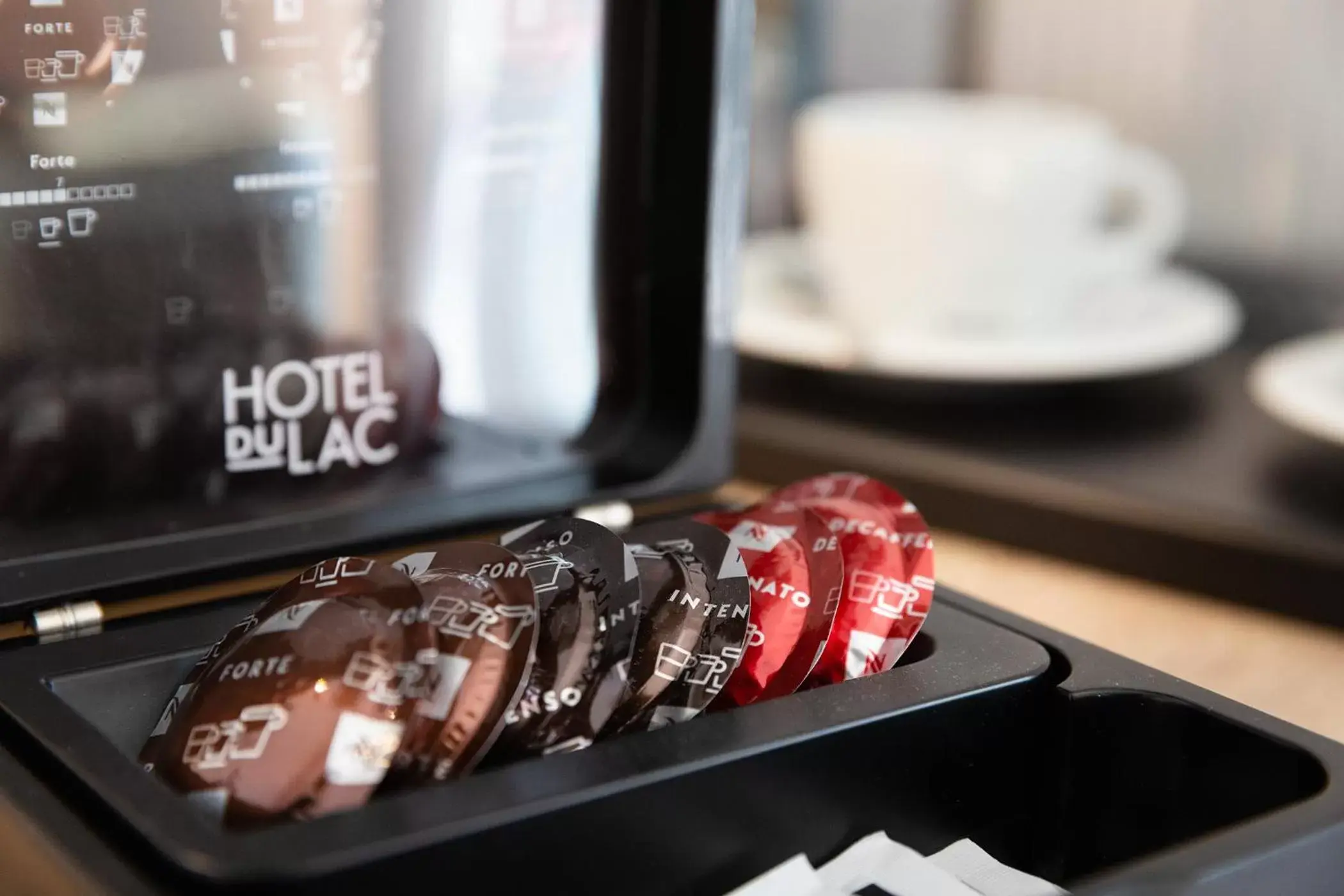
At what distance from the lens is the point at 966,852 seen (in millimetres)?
427

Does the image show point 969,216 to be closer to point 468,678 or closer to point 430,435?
point 430,435

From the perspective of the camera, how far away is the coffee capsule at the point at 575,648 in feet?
1.28

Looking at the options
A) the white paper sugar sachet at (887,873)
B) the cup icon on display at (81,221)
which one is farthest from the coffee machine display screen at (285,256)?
the white paper sugar sachet at (887,873)

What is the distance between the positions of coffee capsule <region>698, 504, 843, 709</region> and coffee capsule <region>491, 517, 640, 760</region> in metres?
0.05

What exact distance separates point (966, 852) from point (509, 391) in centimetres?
27

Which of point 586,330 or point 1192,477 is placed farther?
point 1192,477

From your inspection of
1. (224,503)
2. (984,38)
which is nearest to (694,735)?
(224,503)

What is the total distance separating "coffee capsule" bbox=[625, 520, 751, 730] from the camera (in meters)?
0.41

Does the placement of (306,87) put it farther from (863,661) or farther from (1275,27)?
(1275,27)

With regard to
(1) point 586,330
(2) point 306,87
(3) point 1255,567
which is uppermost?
(2) point 306,87

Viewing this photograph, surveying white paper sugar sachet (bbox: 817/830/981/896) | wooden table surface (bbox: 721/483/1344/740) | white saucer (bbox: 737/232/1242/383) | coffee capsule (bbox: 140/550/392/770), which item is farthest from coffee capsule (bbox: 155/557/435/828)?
white saucer (bbox: 737/232/1242/383)

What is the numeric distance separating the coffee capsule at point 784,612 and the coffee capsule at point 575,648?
0.15ft

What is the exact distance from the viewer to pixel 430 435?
0.58 m

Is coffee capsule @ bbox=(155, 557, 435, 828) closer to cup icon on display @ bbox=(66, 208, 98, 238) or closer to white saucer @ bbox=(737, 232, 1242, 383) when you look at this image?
cup icon on display @ bbox=(66, 208, 98, 238)
